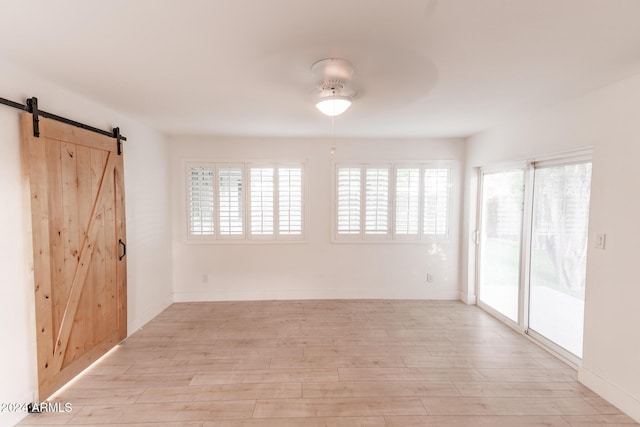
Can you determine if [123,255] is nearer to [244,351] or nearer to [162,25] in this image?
[244,351]

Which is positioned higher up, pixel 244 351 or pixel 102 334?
pixel 102 334

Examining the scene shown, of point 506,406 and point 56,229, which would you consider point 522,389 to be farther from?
point 56,229

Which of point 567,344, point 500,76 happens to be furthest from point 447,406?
point 500,76

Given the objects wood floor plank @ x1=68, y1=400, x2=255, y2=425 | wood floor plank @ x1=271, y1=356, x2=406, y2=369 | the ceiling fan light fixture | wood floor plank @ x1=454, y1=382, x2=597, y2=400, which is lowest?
wood floor plank @ x1=68, y1=400, x2=255, y2=425

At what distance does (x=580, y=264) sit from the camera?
2.76 metres

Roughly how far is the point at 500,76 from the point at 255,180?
3.35 meters

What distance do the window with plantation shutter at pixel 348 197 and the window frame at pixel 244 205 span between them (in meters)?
0.56

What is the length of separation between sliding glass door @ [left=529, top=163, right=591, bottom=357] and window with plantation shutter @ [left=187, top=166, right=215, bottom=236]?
424 centimetres

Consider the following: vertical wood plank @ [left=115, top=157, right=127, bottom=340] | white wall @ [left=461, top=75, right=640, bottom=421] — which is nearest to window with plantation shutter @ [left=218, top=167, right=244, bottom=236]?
vertical wood plank @ [left=115, top=157, right=127, bottom=340]

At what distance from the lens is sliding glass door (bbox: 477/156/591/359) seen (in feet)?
9.21

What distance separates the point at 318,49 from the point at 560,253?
3.03 m

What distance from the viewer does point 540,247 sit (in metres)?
3.24

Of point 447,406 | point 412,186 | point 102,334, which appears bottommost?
point 447,406

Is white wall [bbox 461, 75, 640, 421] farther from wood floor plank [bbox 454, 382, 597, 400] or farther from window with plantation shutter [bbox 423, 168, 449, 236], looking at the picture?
window with plantation shutter [bbox 423, 168, 449, 236]
